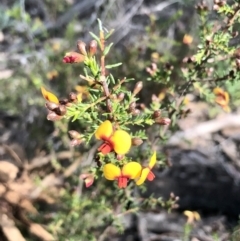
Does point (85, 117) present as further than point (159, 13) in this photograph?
No

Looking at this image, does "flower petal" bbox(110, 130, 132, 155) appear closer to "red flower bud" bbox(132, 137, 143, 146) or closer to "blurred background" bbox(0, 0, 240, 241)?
"red flower bud" bbox(132, 137, 143, 146)

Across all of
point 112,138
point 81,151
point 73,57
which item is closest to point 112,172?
point 112,138

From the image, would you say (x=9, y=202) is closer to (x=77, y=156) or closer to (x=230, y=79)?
(x=77, y=156)

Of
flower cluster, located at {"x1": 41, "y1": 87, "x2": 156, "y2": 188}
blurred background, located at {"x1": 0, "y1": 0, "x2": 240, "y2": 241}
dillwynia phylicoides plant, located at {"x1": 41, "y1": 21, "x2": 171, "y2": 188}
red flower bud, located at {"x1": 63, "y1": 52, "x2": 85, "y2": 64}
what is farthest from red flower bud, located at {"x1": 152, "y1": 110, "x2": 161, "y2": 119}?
blurred background, located at {"x1": 0, "y1": 0, "x2": 240, "y2": 241}

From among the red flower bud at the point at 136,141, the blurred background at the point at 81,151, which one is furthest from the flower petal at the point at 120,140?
the blurred background at the point at 81,151

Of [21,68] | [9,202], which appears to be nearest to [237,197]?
[9,202]

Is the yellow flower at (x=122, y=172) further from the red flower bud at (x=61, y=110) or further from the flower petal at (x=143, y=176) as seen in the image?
the red flower bud at (x=61, y=110)
